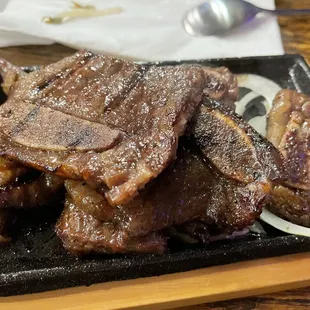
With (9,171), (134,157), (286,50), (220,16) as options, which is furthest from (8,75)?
(286,50)

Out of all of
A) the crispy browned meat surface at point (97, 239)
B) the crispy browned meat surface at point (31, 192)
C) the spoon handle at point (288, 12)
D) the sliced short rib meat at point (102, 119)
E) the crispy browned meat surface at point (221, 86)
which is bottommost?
the crispy browned meat surface at point (97, 239)

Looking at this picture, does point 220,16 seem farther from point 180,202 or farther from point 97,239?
point 97,239

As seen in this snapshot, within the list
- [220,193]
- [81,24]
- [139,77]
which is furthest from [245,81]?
[81,24]

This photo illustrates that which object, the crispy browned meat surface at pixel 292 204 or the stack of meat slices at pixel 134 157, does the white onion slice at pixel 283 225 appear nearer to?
the crispy browned meat surface at pixel 292 204

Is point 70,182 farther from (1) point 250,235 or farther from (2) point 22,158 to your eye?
(1) point 250,235

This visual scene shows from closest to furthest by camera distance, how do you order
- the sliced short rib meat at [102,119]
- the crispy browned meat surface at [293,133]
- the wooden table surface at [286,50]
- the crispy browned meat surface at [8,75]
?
1. the sliced short rib meat at [102,119]
2. the wooden table surface at [286,50]
3. the crispy browned meat surface at [293,133]
4. the crispy browned meat surface at [8,75]

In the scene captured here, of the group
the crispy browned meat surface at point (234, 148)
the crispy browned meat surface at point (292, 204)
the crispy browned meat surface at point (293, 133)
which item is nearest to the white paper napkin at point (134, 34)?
the crispy browned meat surface at point (293, 133)

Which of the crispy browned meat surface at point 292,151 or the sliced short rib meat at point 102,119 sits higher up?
the sliced short rib meat at point 102,119
